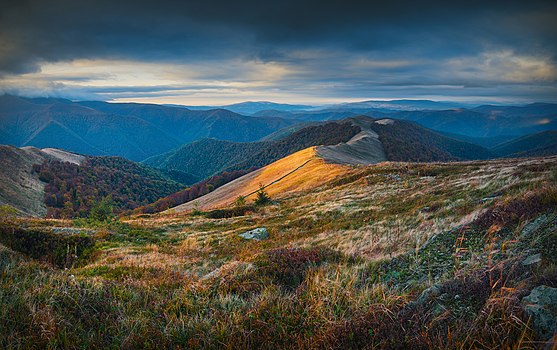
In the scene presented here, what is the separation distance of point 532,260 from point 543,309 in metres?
1.95

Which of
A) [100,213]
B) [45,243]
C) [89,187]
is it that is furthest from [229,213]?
[89,187]

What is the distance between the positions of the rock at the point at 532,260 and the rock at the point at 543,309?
50.3 inches

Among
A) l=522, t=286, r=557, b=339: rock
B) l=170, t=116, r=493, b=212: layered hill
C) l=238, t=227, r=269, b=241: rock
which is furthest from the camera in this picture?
l=170, t=116, r=493, b=212: layered hill

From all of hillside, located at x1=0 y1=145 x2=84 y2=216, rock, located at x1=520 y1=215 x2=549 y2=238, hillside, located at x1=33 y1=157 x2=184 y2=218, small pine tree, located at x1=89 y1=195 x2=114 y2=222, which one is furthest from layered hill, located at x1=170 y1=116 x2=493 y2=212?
hillside, located at x1=33 y1=157 x2=184 y2=218

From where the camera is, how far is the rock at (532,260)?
4940 millimetres

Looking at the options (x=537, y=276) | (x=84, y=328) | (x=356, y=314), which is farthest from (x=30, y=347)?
(x=537, y=276)

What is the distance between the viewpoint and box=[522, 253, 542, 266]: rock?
194 inches

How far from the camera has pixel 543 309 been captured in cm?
356

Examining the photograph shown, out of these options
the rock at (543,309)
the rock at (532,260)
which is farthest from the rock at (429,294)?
the rock at (532,260)

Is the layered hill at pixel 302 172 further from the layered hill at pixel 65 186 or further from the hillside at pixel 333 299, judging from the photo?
the hillside at pixel 333 299

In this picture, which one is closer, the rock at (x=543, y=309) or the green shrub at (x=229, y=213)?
the rock at (x=543, y=309)

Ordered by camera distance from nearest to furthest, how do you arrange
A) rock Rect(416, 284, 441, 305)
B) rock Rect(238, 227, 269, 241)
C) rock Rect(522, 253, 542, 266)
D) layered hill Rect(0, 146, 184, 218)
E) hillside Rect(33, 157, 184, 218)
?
1. rock Rect(416, 284, 441, 305)
2. rock Rect(522, 253, 542, 266)
3. rock Rect(238, 227, 269, 241)
4. layered hill Rect(0, 146, 184, 218)
5. hillside Rect(33, 157, 184, 218)

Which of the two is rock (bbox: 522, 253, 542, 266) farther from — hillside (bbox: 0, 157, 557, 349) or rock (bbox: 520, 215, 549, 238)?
rock (bbox: 520, 215, 549, 238)

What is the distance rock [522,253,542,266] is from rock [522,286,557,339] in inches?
50.3
